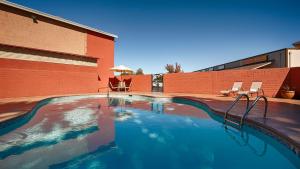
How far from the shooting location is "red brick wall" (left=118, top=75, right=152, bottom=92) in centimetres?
1745

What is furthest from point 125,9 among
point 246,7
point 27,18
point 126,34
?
point 246,7

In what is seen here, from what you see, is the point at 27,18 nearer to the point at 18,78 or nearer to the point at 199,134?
the point at 18,78

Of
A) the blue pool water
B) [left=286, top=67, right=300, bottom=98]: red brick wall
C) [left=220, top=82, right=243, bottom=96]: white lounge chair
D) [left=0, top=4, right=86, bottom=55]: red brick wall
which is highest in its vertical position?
[left=0, top=4, right=86, bottom=55]: red brick wall

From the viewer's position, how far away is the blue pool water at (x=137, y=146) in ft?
10.8

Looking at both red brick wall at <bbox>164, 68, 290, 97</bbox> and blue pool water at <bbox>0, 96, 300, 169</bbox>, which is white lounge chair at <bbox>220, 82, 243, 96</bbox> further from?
blue pool water at <bbox>0, 96, 300, 169</bbox>

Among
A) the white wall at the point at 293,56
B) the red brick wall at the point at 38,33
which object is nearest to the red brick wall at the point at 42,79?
the red brick wall at the point at 38,33

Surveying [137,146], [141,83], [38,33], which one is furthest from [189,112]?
[38,33]

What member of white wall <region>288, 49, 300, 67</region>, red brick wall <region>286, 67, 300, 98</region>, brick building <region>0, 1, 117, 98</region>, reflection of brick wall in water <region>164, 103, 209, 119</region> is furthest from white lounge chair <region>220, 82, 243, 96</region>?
brick building <region>0, 1, 117, 98</region>

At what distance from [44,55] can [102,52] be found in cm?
630

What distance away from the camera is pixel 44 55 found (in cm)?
1303

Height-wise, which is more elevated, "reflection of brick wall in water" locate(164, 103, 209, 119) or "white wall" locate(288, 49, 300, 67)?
"white wall" locate(288, 49, 300, 67)

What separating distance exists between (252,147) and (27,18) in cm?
1694

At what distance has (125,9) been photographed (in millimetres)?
16469

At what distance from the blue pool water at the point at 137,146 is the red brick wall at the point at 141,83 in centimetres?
1113
